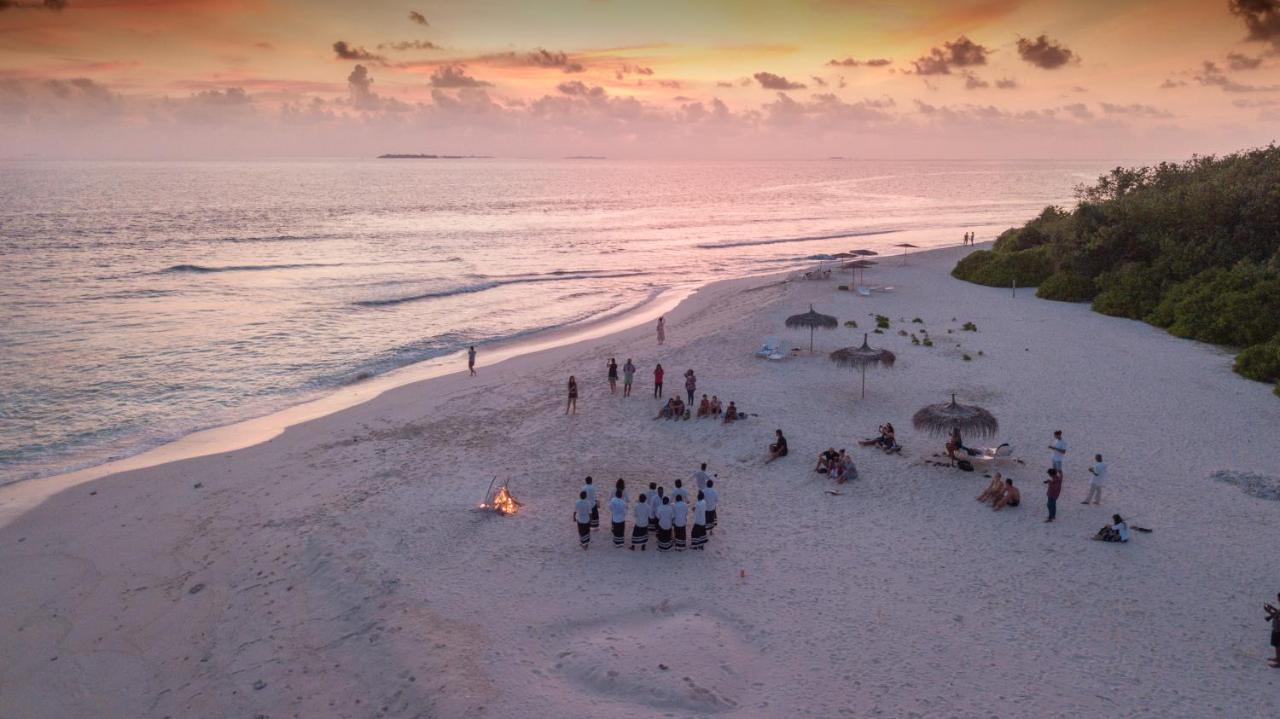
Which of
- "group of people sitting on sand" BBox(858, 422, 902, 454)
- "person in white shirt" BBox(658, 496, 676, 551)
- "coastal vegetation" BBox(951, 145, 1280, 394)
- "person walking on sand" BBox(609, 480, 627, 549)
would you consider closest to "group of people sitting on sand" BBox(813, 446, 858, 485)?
"group of people sitting on sand" BBox(858, 422, 902, 454)

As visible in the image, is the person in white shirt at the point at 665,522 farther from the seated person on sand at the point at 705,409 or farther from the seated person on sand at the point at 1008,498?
the seated person on sand at the point at 705,409

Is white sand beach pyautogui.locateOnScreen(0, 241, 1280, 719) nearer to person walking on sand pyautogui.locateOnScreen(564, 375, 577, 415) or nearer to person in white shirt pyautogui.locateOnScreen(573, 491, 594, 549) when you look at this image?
person in white shirt pyautogui.locateOnScreen(573, 491, 594, 549)

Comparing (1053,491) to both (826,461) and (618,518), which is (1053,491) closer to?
(826,461)

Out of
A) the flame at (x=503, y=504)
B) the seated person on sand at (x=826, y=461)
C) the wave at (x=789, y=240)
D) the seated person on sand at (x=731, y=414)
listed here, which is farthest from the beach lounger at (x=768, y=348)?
the wave at (x=789, y=240)

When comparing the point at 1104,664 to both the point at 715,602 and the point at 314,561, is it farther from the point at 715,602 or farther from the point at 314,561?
the point at 314,561

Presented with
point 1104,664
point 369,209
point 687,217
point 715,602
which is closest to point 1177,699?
point 1104,664

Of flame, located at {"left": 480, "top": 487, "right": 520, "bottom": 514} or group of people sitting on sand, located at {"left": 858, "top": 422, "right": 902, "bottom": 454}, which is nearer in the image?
flame, located at {"left": 480, "top": 487, "right": 520, "bottom": 514}

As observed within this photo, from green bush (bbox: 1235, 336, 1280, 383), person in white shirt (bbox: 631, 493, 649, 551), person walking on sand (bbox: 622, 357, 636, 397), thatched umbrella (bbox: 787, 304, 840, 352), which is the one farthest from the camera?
thatched umbrella (bbox: 787, 304, 840, 352)
